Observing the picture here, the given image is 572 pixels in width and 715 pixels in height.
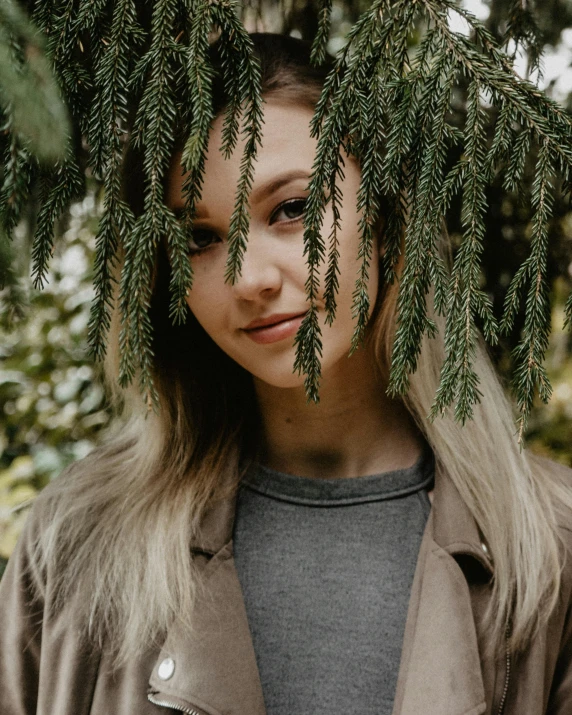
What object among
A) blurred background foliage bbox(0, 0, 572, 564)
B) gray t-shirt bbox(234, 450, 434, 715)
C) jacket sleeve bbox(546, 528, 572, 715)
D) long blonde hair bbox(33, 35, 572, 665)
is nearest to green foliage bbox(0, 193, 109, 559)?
blurred background foliage bbox(0, 0, 572, 564)

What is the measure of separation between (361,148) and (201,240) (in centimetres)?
58

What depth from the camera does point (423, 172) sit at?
3.30 ft

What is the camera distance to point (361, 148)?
1.04 m

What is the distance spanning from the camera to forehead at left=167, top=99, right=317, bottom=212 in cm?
134

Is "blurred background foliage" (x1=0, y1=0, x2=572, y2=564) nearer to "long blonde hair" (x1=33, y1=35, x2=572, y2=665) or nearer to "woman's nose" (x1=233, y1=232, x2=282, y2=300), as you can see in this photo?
"long blonde hair" (x1=33, y1=35, x2=572, y2=665)

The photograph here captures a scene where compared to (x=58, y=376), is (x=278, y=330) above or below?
above

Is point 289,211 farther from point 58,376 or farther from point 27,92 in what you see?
point 58,376

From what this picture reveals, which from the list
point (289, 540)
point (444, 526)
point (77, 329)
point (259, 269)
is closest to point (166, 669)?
point (289, 540)

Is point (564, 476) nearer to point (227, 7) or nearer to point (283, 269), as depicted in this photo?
point (283, 269)

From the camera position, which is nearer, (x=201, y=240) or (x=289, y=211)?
(x=289, y=211)

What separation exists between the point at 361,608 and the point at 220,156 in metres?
1.07

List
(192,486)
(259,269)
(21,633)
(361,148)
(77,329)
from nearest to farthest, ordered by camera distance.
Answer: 1. (361,148)
2. (259,269)
3. (21,633)
4. (192,486)
5. (77,329)

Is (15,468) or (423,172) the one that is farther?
(15,468)

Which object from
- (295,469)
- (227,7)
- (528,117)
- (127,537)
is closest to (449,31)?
(528,117)
